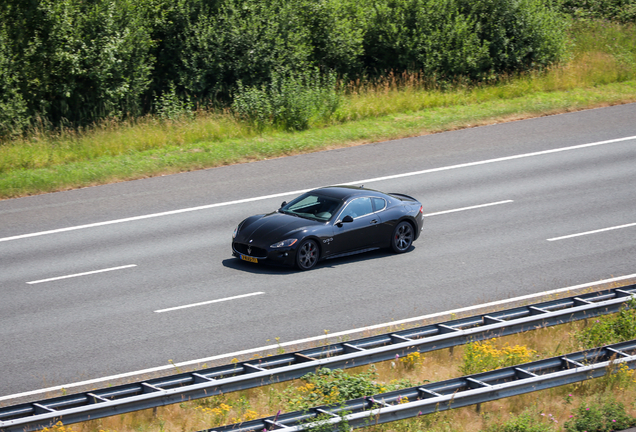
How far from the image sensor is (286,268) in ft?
46.7

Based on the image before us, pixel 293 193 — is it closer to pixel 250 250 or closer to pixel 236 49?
pixel 250 250

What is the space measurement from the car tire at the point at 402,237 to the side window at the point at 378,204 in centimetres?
51

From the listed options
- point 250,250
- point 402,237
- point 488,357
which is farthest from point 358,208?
point 488,357

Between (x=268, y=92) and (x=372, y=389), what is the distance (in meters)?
18.5

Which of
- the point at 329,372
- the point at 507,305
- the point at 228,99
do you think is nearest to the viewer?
the point at 329,372

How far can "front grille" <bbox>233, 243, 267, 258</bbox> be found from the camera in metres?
13.8

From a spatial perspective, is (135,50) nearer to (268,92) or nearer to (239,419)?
(268,92)

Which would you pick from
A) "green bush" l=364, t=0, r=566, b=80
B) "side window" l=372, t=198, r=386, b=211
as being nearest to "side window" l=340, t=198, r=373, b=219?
"side window" l=372, t=198, r=386, b=211

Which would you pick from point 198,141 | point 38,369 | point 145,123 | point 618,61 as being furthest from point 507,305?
point 618,61

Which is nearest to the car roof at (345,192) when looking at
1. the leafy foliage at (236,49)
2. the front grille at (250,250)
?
the front grille at (250,250)

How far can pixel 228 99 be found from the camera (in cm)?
2656

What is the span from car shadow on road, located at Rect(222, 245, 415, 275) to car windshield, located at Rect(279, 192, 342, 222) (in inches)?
36.4

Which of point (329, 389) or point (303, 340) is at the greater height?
point (329, 389)

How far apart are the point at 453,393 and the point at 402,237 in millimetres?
7316
